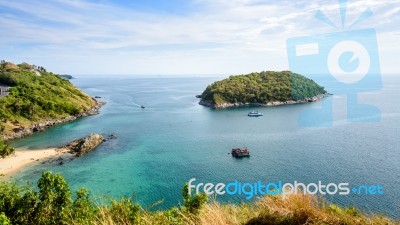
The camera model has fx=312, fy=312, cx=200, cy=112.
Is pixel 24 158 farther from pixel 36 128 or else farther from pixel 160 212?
pixel 160 212

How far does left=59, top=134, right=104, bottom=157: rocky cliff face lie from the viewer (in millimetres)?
48478

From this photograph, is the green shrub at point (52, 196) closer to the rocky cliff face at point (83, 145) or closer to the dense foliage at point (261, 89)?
the rocky cliff face at point (83, 145)

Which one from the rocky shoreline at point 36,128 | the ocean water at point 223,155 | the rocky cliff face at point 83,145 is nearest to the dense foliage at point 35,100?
the rocky shoreline at point 36,128

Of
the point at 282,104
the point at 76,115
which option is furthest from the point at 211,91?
the point at 76,115

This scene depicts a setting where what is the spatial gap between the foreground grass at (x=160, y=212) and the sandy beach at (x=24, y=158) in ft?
97.7

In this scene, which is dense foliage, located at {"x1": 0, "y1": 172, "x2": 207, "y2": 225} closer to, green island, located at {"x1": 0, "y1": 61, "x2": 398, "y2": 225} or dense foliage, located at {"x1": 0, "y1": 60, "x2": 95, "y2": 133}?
green island, located at {"x1": 0, "y1": 61, "x2": 398, "y2": 225}

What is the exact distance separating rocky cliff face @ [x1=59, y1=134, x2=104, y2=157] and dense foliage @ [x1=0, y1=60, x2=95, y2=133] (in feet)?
55.5

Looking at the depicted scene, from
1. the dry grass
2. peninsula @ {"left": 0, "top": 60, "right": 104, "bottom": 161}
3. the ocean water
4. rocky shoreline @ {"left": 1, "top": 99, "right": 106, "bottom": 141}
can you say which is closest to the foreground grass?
the dry grass

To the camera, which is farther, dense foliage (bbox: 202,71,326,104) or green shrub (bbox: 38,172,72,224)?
dense foliage (bbox: 202,71,326,104)

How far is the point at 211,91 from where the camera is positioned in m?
107

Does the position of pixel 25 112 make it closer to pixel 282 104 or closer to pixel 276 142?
pixel 276 142

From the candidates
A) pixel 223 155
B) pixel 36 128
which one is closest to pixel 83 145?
pixel 36 128

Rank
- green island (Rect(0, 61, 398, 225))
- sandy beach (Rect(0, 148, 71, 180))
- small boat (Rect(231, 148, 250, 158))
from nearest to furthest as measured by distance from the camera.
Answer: green island (Rect(0, 61, 398, 225)), sandy beach (Rect(0, 148, 71, 180)), small boat (Rect(231, 148, 250, 158))

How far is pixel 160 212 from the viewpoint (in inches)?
523
